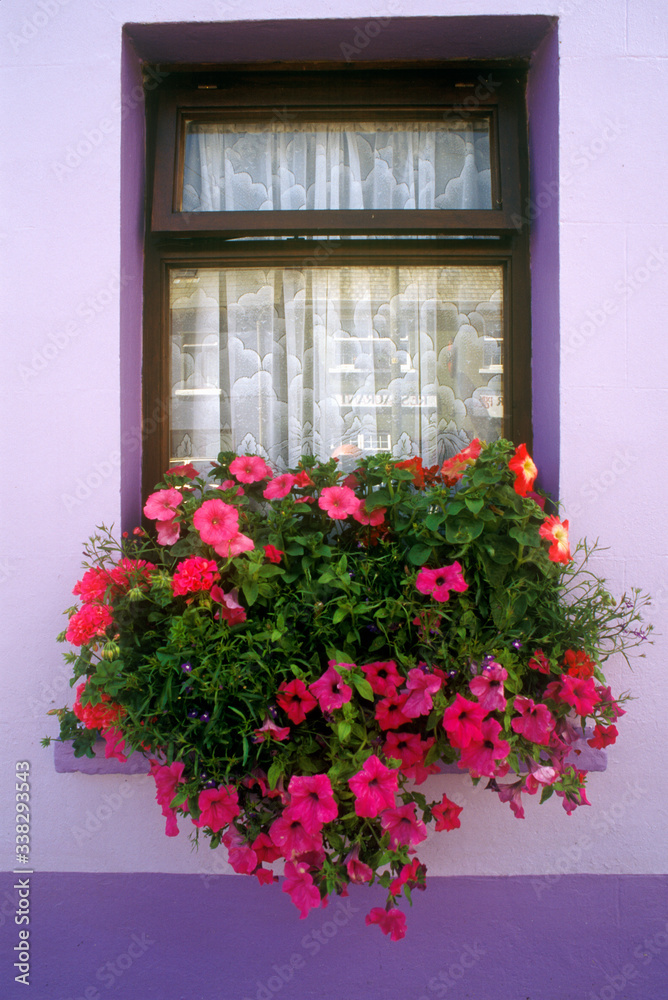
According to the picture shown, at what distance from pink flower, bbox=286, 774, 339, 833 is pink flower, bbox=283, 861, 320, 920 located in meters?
0.15

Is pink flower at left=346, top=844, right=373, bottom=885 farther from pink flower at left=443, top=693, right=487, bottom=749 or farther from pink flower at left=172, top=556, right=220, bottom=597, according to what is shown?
pink flower at left=172, top=556, right=220, bottom=597

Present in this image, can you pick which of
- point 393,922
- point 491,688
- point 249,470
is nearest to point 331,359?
point 249,470

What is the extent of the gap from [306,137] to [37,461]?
154cm

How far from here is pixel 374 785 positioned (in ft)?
4.61

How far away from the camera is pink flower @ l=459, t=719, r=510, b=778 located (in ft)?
4.79

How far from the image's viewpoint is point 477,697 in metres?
1.50

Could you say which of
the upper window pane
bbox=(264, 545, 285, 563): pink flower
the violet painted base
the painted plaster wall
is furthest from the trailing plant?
the upper window pane

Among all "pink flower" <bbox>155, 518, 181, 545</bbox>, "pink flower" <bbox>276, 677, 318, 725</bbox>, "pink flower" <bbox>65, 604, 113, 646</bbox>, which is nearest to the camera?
"pink flower" <bbox>276, 677, 318, 725</bbox>

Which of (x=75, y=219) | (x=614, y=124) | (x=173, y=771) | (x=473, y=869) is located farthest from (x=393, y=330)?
(x=473, y=869)

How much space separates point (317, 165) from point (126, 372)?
1.06 metres

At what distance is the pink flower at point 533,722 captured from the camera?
59.2 inches

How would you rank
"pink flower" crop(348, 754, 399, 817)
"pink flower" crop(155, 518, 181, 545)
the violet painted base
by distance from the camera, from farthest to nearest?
the violet painted base, "pink flower" crop(155, 518, 181, 545), "pink flower" crop(348, 754, 399, 817)

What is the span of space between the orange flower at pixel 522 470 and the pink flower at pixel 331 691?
687mm

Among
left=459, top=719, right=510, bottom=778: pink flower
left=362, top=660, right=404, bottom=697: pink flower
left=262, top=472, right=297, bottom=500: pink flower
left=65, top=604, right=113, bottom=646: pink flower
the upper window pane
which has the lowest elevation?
left=459, top=719, right=510, bottom=778: pink flower
